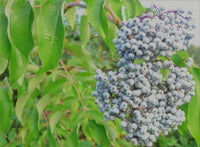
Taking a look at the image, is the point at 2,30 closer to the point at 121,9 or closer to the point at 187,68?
the point at 121,9

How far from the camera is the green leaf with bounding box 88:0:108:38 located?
2.89 feet

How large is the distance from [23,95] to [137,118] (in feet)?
3.27

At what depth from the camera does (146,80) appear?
90cm

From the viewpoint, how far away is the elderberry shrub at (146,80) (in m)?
0.89

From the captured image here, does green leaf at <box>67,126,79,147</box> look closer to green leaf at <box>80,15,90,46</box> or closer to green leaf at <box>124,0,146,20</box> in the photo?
green leaf at <box>124,0,146,20</box>

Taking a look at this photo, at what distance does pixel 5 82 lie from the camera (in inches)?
59.7

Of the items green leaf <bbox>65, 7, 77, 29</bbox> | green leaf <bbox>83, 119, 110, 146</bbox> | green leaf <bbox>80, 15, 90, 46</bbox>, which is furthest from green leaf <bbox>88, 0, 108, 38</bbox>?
green leaf <bbox>80, 15, 90, 46</bbox>

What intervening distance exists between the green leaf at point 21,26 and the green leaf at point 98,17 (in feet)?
0.85

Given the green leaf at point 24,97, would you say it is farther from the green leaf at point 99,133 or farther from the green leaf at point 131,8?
the green leaf at point 131,8

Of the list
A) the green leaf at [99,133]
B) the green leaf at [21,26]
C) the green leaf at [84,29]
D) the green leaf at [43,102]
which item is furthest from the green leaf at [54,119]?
the green leaf at [84,29]

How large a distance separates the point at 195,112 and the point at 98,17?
645 millimetres

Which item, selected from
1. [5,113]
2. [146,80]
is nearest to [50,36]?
[146,80]

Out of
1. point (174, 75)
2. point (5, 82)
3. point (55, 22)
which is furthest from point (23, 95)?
point (174, 75)

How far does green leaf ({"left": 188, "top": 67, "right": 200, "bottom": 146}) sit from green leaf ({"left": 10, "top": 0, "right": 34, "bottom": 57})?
2.62 feet
